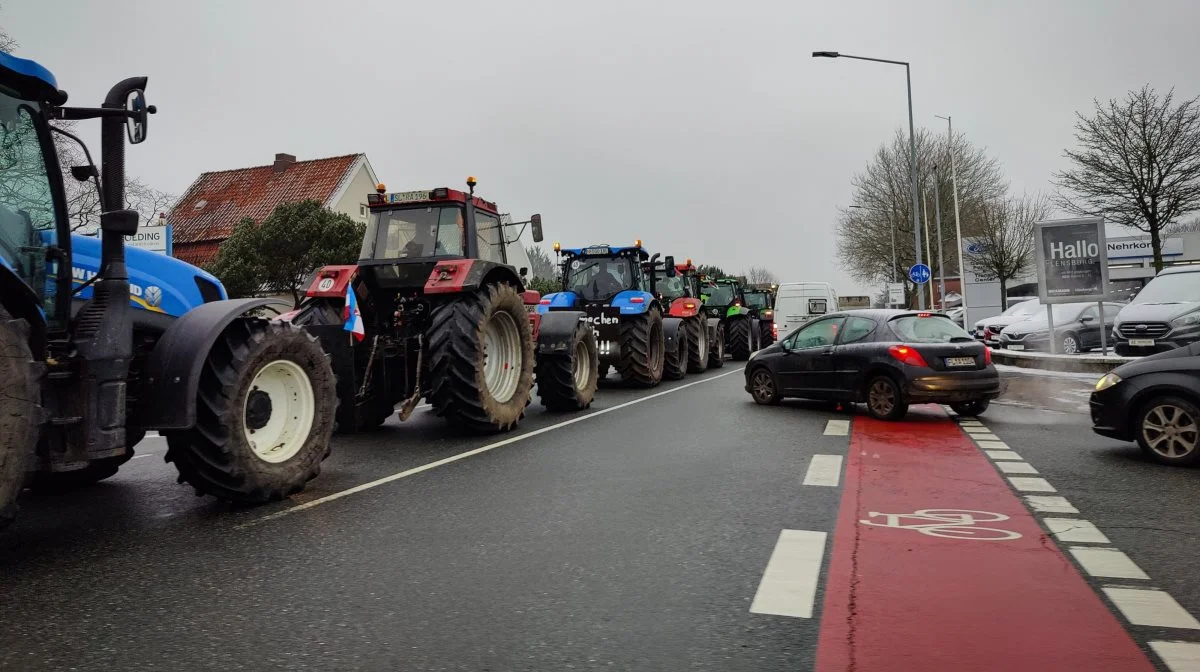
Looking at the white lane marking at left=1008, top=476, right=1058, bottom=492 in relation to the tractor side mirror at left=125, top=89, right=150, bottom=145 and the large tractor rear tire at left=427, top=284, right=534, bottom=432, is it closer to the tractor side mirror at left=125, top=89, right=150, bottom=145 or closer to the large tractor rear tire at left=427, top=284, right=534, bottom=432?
the large tractor rear tire at left=427, top=284, right=534, bottom=432

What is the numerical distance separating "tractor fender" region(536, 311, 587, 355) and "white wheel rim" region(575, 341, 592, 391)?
561mm

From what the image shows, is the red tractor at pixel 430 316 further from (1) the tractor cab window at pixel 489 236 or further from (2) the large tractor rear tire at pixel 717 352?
(2) the large tractor rear tire at pixel 717 352

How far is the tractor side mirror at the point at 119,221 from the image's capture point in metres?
5.13

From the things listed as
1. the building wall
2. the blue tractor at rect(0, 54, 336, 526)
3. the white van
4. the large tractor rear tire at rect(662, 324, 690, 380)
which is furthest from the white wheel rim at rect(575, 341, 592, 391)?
the building wall

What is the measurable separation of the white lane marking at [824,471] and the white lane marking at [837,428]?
67.7 inches

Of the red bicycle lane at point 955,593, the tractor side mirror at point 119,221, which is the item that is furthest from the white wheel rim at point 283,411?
the red bicycle lane at point 955,593

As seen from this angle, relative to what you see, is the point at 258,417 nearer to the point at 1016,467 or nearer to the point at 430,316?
the point at 430,316

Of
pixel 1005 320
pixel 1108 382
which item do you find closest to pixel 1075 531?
pixel 1108 382

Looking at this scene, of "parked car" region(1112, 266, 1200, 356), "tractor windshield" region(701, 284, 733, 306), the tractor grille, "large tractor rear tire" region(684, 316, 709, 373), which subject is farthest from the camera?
"tractor windshield" region(701, 284, 733, 306)

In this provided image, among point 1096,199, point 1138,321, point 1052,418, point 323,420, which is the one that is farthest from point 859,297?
point 323,420

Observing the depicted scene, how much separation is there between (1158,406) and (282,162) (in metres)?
44.3

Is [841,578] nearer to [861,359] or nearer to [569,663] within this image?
[569,663]

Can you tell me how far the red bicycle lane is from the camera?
340 cm

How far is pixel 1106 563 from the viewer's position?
15.4ft
